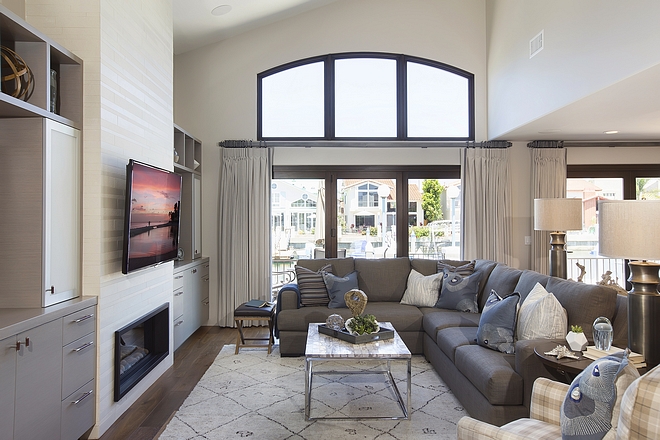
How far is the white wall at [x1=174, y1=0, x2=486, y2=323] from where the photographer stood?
604 cm

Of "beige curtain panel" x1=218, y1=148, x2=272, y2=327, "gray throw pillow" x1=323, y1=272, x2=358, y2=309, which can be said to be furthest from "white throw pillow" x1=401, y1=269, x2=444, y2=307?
"beige curtain panel" x1=218, y1=148, x2=272, y2=327

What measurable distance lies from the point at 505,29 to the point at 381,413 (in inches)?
182

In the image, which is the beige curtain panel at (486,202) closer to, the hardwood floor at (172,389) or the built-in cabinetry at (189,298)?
the hardwood floor at (172,389)

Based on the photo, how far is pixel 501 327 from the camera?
328cm

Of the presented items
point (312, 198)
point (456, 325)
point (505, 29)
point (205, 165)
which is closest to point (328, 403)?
point (456, 325)

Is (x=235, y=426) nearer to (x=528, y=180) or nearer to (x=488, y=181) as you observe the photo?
(x=488, y=181)

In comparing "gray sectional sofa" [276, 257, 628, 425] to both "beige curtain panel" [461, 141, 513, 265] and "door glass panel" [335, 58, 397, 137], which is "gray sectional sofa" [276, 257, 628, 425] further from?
"door glass panel" [335, 58, 397, 137]

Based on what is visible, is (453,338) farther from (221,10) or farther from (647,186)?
(647,186)

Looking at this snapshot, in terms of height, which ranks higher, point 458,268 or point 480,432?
point 458,268

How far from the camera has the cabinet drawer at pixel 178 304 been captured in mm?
4660

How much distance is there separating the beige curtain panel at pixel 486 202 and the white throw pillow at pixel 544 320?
2.78 metres

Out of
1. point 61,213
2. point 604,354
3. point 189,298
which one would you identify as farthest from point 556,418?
point 189,298

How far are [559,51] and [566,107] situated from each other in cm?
53

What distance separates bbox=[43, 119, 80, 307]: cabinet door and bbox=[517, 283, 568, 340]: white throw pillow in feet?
9.75
